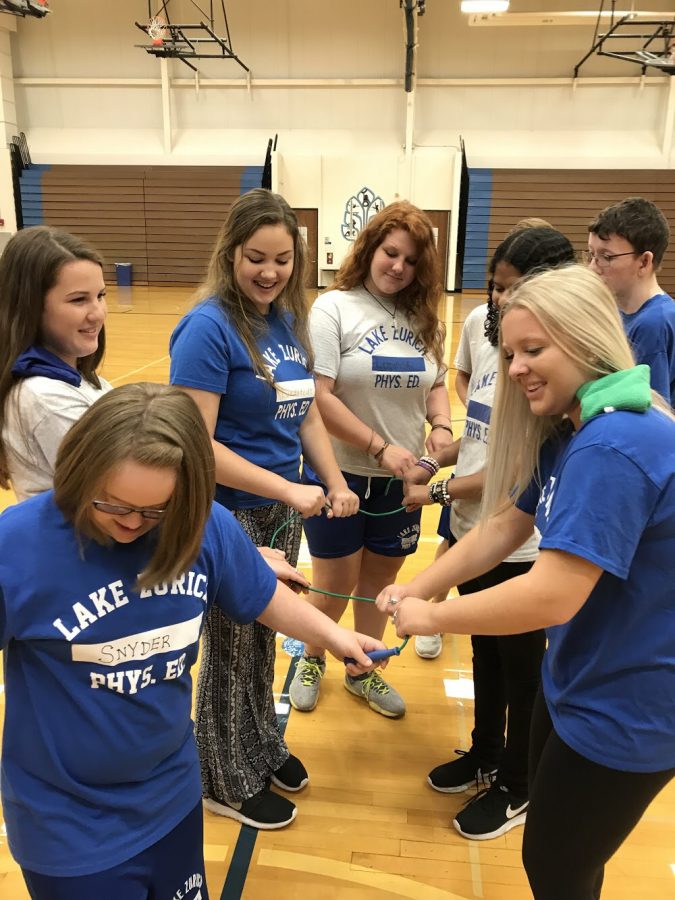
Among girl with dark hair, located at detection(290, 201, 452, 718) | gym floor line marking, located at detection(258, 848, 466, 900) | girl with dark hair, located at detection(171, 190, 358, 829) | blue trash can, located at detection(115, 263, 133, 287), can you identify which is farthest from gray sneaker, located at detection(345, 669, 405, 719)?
blue trash can, located at detection(115, 263, 133, 287)

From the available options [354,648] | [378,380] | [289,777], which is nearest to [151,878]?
[354,648]

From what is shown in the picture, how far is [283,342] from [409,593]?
0.73 m

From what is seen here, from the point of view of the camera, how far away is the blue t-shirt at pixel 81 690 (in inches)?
39.6

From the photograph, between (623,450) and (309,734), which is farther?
(309,734)

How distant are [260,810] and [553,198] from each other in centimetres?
1372

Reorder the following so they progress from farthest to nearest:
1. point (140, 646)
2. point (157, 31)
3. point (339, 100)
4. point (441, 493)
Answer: point (339, 100) → point (157, 31) → point (441, 493) → point (140, 646)

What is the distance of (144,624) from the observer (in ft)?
3.55

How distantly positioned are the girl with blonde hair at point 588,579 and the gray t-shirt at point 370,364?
2.98 ft

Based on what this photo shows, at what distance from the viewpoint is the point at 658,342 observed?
8.32 feet

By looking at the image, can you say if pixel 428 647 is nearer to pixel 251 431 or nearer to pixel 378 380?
pixel 378 380

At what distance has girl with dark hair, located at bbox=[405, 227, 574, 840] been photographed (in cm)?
177

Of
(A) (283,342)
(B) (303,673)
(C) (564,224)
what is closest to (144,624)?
(A) (283,342)

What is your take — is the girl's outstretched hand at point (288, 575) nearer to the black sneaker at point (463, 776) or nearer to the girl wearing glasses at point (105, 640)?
the girl wearing glasses at point (105, 640)

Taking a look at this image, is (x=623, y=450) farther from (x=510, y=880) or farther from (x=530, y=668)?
(x=510, y=880)
